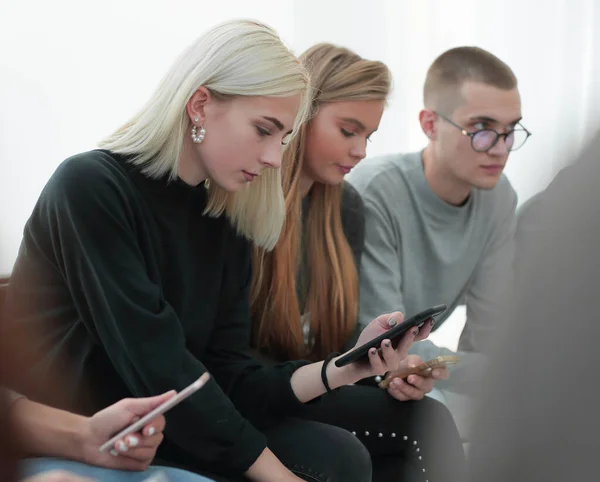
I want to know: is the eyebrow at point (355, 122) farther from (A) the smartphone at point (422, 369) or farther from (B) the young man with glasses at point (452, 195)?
(A) the smartphone at point (422, 369)

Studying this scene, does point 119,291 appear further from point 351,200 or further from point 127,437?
point 351,200

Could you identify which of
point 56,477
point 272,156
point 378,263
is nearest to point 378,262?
point 378,263

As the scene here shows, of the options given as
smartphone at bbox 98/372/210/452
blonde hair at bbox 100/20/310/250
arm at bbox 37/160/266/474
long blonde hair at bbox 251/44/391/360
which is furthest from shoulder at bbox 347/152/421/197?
smartphone at bbox 98/372/210/452

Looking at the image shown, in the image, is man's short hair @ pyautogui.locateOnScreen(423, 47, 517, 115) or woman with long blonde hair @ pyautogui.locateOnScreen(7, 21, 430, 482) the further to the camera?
man's short hair @ pyautogui.locateOnScreen(423, 47, 517, 115)

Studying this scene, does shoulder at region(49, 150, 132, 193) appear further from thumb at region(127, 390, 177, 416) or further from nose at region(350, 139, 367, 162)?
nose at region(350, 139, 367, 162)

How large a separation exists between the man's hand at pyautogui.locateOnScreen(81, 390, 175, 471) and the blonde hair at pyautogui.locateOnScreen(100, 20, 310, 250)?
23cm

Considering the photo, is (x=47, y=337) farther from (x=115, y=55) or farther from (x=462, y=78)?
(x=462, y=78)

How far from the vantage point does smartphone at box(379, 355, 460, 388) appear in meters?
1.04

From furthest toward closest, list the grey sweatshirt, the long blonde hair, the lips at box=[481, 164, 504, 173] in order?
the lips at box=[481, 164, 504, 173] < the grey sweatshirt < the long blonde hair

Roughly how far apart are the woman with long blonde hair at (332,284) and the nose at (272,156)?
0.14 metres

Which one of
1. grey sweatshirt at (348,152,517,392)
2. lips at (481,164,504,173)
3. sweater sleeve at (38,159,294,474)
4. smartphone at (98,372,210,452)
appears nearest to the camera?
smartphone at (98,372,210,452)

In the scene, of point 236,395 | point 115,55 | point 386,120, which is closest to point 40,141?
point 115,55

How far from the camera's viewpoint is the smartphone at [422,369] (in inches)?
41.1

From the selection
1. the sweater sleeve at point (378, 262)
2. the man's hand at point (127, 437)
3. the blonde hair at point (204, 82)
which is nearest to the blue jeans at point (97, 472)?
the man's hand at point (127, 437)
